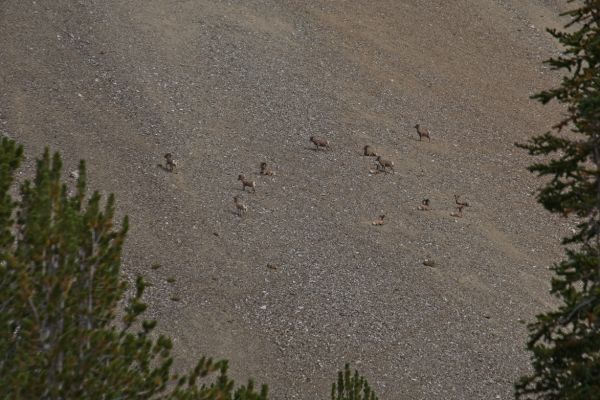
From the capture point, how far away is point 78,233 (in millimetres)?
9922

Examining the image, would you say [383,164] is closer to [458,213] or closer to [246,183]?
[458,213]

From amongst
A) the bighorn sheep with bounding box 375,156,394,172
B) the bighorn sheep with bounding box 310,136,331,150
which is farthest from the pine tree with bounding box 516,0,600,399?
the bighorn sheep with bounding box 310,136,331,150

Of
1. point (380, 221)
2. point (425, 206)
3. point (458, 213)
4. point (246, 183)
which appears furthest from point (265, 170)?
point (458, 213)

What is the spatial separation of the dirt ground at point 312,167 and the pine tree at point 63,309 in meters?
11.0

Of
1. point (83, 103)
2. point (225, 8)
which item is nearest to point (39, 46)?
point (83, 103)

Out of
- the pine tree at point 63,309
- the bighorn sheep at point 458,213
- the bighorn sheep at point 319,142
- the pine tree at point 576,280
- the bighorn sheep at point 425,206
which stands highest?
the bighorn sheep at point 319,142

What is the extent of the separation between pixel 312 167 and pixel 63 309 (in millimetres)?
20415

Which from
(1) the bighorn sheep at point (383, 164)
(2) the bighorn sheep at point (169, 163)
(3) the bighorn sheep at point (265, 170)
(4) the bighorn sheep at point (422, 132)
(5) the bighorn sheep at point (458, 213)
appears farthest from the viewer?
(4) the bighorn sheep at point (422, 132)

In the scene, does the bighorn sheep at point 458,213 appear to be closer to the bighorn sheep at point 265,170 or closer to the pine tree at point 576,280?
the bighorn sheep at point 265,170

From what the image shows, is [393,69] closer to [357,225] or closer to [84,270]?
[357,225]

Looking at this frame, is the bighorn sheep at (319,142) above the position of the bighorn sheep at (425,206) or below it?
above

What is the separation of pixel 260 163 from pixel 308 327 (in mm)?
7794

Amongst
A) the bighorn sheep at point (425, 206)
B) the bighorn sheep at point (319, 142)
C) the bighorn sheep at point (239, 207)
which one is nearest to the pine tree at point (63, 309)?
the bighorn sheep at point (239, 207)

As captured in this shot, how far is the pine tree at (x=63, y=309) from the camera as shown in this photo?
30.5ft
